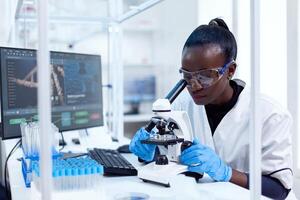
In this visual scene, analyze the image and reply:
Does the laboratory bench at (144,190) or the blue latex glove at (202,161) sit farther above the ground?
the blue latex glove at (202,161)

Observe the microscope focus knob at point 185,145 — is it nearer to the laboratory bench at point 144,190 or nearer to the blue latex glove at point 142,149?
the laboratory bench at point 144,190

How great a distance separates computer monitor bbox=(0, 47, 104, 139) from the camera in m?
1.20

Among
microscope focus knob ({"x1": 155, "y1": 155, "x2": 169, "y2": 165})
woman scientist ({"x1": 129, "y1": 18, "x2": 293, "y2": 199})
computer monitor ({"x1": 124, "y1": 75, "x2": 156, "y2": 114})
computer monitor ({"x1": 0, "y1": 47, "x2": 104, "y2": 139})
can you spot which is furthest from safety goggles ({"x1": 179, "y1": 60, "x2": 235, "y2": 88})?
computer monitor ({"x1": 124, "y1": 75, "x2": 156, "y2": 114})

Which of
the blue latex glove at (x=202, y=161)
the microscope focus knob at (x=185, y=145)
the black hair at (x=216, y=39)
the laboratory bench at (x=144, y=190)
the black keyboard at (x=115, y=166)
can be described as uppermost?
the black hair at (x=216, y=39)

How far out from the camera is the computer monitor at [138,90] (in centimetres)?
394

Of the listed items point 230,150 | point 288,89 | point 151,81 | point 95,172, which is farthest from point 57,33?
point 95,172

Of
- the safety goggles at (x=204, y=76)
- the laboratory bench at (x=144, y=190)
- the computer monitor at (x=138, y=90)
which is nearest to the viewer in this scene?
the laboratory bench at (x=144, y=190)

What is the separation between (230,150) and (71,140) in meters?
0.86

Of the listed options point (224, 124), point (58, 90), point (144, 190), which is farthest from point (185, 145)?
point (58, 90)

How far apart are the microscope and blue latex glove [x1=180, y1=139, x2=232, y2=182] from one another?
2 cm

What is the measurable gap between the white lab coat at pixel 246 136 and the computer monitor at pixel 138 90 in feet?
8.36

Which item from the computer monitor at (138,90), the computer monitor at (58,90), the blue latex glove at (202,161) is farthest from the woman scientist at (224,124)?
the computer monitor at (138,90)

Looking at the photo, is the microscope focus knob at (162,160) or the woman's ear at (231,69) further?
the woman's ear at (231,69)

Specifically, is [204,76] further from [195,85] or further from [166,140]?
[166,140]
